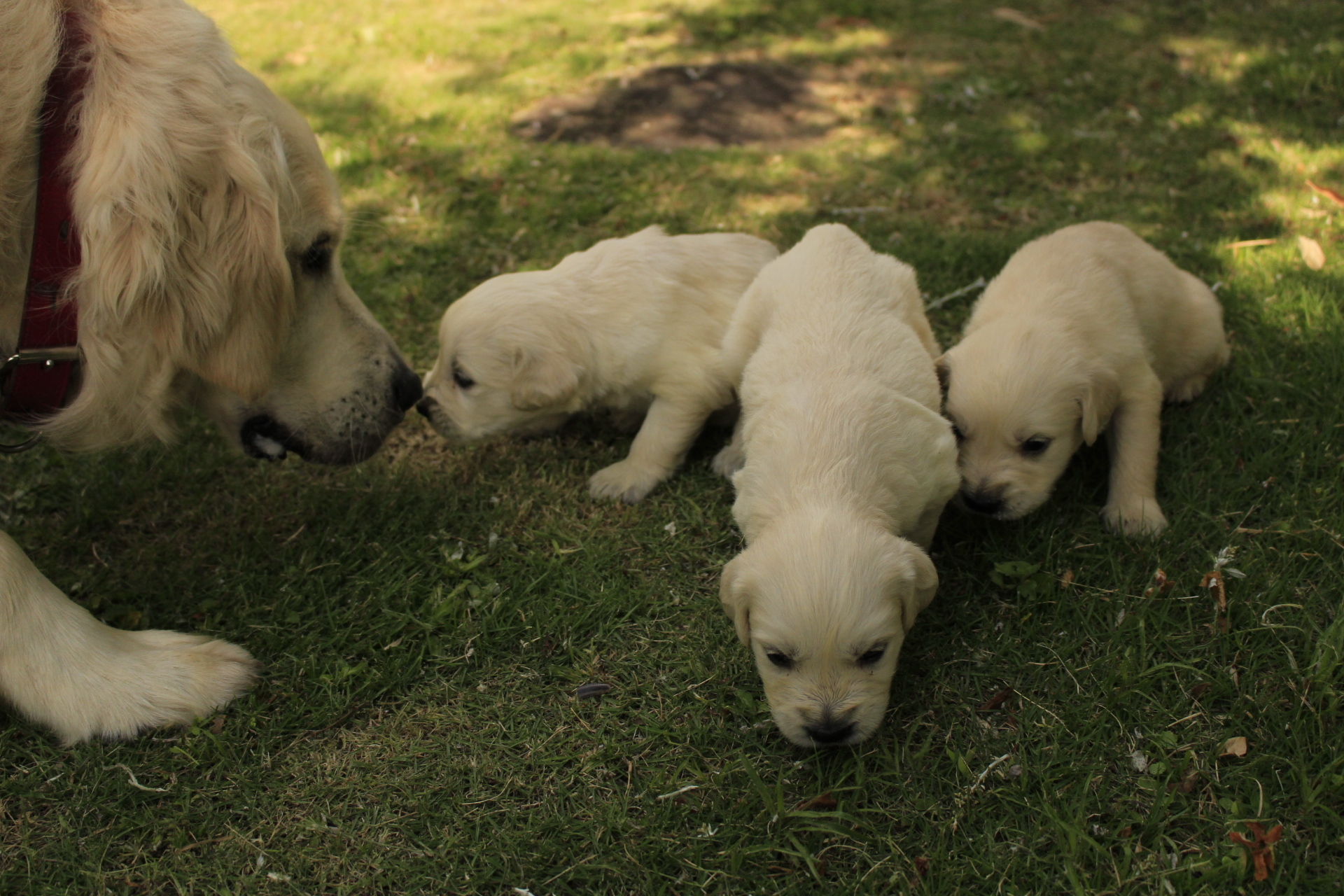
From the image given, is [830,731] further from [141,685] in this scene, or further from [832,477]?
[141,685]

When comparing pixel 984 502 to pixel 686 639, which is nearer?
pixel 686 639

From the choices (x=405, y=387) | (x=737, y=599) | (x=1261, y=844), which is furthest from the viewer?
(x=405, y=387)

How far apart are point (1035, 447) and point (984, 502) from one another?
0.27 meters

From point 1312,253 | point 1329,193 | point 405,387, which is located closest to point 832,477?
point 405,387

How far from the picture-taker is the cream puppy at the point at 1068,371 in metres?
3.22

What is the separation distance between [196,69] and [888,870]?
2.75 m

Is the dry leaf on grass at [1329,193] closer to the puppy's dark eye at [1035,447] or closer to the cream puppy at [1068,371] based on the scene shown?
the cream puppy at [1068,371]

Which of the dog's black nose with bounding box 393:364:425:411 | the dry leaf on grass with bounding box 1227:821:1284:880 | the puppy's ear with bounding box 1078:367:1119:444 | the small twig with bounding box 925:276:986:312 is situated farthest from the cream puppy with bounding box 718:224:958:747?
the dog's black nose with bounding box 393:364:425:411

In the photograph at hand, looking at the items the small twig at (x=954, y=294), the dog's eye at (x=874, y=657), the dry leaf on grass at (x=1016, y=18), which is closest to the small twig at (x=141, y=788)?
the dog's eye at (x=874, y=657)

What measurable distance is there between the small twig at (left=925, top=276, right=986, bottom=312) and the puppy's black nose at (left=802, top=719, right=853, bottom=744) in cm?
253

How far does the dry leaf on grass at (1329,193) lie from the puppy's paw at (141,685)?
18.3 ft

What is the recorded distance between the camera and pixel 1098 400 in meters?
3.24

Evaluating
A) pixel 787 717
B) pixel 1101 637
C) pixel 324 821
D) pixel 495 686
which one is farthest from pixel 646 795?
pixel 1101 637

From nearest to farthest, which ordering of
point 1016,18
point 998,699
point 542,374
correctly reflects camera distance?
point 998,699
point 542,374
point 1016,18
